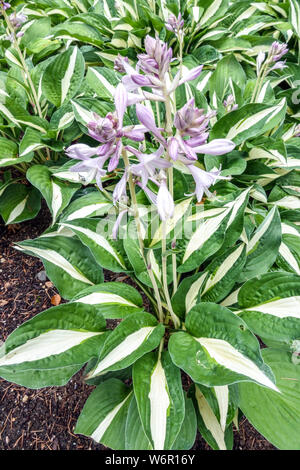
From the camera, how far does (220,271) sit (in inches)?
65.7

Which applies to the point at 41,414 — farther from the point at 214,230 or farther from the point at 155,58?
the point at 155,58

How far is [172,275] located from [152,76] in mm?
1043

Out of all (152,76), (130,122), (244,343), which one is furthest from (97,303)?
(130,122)

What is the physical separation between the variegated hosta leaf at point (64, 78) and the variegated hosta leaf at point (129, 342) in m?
1.87

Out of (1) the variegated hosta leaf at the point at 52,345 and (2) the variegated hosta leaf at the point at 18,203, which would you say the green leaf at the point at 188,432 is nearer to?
(1) the variegated hosta leaf at the point at 52,345

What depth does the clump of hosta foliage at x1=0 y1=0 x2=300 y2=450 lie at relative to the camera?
0.98 meters

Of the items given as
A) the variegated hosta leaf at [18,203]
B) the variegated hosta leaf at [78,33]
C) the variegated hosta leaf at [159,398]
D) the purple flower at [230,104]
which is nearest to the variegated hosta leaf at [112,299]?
the variegated hosta leaf at [159,398]

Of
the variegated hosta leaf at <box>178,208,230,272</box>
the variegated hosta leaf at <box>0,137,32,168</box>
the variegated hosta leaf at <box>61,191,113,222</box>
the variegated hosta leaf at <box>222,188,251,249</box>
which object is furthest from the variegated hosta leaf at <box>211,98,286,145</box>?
the variegated hosta leaf at <box>0,137,32,168</box>

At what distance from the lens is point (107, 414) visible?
1545 mm

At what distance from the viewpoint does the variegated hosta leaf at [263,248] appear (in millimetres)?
1678

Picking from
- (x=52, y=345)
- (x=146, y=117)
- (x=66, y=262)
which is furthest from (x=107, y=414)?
(x=146, y=117)

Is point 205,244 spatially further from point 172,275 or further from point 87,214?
point 87,214

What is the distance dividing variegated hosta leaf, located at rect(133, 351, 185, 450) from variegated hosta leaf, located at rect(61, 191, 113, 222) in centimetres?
92

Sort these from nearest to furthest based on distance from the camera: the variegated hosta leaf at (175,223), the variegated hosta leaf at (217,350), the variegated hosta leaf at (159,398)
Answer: the variegated hosta leaf at (217,350), the variegated hosta leaf at (159,398), the variegated hosta leaf at (175,223)
